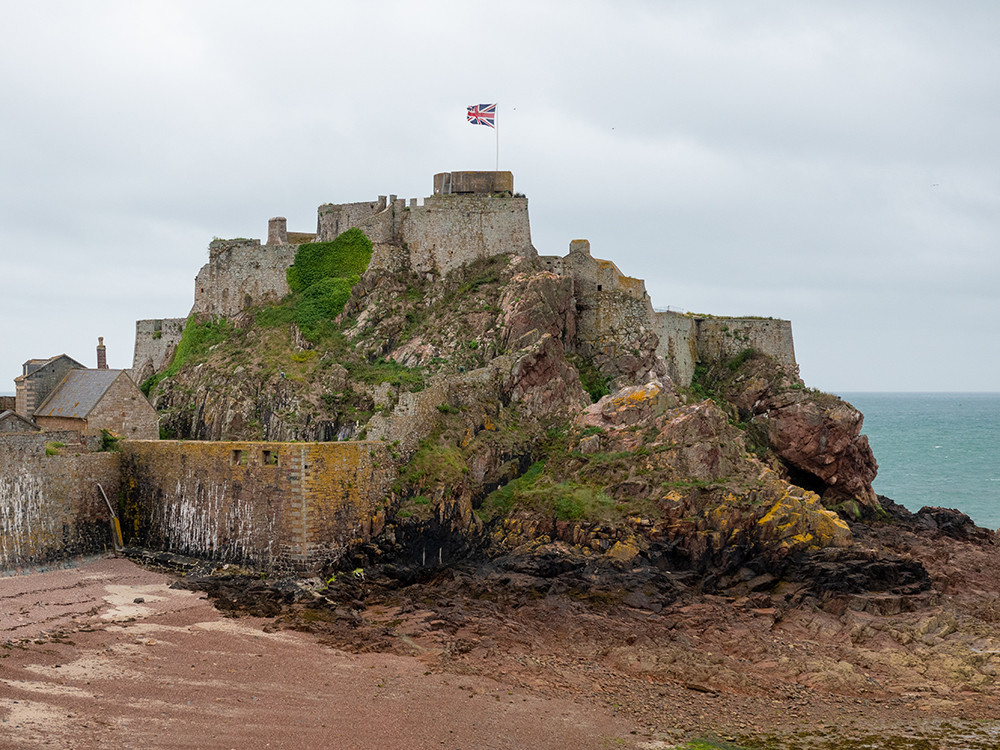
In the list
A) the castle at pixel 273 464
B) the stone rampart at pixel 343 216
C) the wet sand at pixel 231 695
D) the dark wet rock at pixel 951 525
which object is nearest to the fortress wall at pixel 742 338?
the castle at pixel 273 464

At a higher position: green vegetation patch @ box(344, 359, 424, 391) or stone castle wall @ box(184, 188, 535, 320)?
stone castle wall @ box(184, 188, 535, 320)

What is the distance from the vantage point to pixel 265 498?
89.0 feet

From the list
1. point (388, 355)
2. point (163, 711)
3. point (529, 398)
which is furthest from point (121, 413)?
point (163, 711)

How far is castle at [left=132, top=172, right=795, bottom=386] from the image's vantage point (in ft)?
125

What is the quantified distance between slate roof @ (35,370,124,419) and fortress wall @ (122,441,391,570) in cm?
364

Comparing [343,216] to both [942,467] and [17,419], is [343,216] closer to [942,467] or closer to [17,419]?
[17,419]

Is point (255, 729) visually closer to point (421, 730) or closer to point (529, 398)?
point (421, 730)

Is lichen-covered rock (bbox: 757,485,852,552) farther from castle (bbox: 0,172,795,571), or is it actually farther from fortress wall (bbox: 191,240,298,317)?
fortress wall (bbox: 191,240,298,317)

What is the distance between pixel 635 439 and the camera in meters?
31.4

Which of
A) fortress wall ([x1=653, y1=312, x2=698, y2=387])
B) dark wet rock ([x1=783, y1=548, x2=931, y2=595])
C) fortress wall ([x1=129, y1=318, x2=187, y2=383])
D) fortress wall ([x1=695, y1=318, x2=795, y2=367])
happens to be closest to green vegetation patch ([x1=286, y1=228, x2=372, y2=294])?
fortress wall ([x1=129, y1=318, x2=187, y2=383])

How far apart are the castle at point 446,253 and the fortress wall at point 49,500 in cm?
1198

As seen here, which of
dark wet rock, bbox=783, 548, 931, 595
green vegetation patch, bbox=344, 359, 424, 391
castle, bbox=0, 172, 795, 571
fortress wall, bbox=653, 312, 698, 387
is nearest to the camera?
dark wet rock, bbox=783, 548, 931, 595

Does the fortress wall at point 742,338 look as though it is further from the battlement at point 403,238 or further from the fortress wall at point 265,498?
the fortress wall at point 265,498

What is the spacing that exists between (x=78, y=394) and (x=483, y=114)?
56.5 feet
